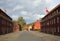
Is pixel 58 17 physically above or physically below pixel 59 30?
above

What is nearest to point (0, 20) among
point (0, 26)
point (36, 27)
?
point (0, 26)

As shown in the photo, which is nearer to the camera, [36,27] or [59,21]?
[59,21]

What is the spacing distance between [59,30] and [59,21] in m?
3.00

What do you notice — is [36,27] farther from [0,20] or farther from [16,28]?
[0,20]

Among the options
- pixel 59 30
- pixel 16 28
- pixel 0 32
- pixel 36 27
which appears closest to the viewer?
pixel 59 30

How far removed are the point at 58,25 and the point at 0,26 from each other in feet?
74.0

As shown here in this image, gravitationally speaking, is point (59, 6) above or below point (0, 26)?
above

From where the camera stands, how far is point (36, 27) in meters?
165

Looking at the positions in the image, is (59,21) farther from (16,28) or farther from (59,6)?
(16,28)

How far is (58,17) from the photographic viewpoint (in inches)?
2371

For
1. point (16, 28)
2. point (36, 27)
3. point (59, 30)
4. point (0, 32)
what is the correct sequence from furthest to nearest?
A: point (16, 28) < point (36, 27) < point (0, 32) < point (59, 30)

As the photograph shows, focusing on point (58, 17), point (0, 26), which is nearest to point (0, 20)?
point (0, 26)

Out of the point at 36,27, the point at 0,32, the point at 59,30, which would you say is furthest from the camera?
the point at 36,27

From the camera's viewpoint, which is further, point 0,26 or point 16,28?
point 16,28
